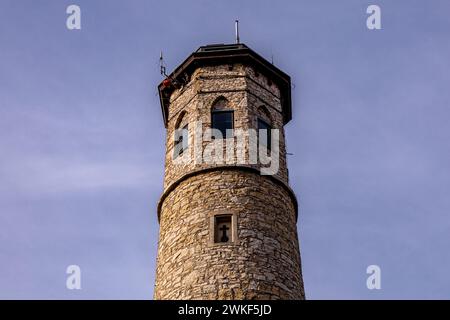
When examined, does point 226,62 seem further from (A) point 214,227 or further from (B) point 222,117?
(A) point 214,227

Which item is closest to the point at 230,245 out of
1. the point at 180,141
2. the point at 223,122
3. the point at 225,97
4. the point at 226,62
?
the point at 223,122

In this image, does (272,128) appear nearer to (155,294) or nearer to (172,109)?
(172,109)

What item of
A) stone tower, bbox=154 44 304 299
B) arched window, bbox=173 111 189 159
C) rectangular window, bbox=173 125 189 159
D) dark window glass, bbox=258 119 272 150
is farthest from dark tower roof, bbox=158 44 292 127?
dark window glass, bbox=258 119 272 150

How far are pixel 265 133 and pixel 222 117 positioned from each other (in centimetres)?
130

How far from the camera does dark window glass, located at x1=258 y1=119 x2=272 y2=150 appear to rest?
22.5 m

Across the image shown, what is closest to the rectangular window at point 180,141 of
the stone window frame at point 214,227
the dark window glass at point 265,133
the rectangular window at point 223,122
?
the rectangular window at point 223,122

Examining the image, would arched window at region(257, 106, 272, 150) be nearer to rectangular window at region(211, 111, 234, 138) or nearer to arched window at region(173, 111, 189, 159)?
rectangular window at region(211, 111, 234, 138)

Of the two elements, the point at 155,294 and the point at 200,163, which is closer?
the point at 155,294

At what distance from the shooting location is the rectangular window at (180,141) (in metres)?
22.6

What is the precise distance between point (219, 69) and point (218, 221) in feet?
18.3

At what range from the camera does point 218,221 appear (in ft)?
65.3

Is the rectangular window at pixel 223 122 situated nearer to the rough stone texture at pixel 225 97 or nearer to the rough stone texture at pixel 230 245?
the rough stone texture at pixel 225 97

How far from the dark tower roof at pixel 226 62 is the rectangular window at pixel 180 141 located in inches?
71.6
